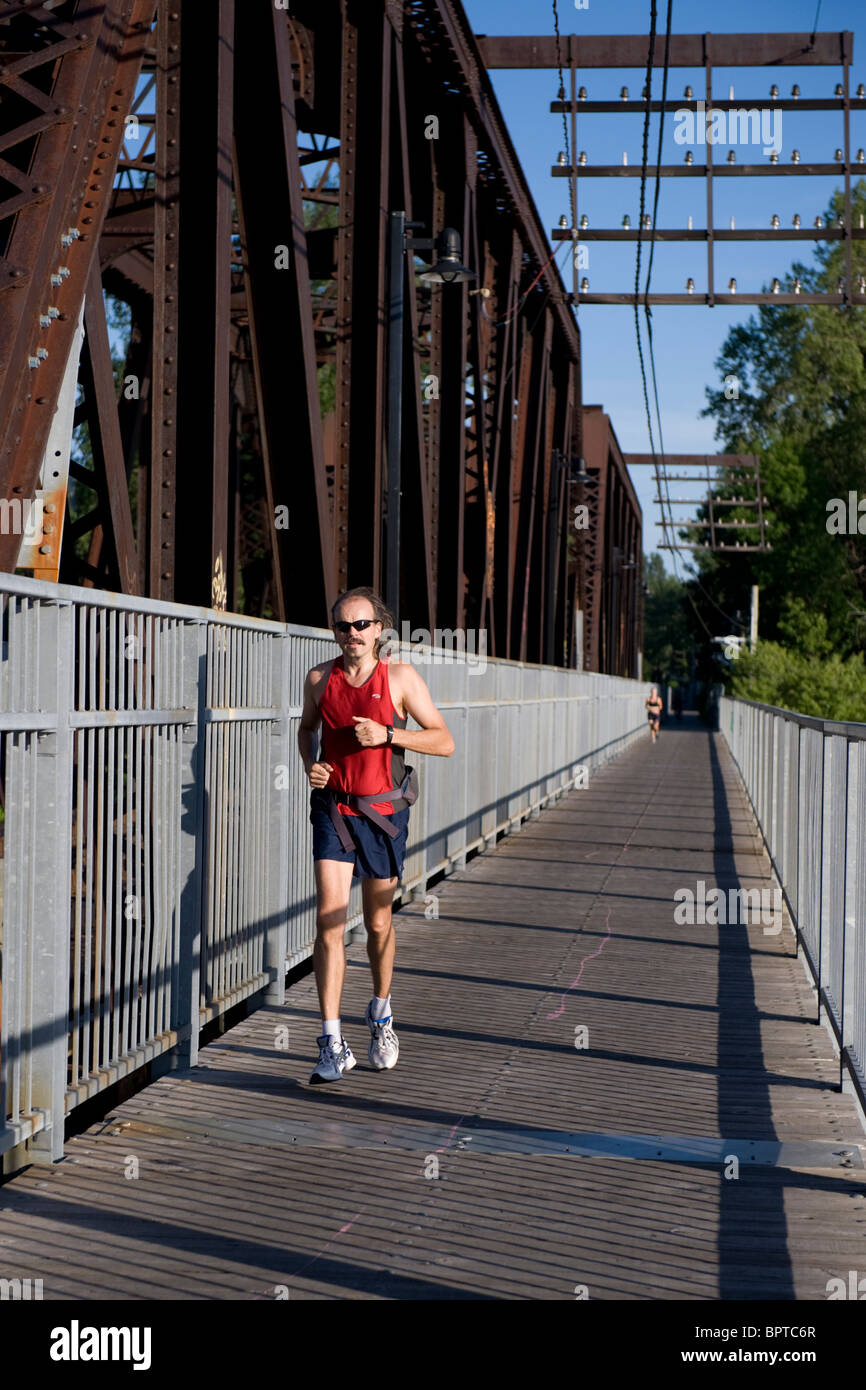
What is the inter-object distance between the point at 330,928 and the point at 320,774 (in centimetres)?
63

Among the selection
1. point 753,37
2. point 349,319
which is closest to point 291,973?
point 349,319

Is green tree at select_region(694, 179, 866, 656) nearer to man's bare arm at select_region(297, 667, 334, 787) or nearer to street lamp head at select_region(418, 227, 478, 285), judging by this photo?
street lamp head at select_region(418, 227, 478, 285)

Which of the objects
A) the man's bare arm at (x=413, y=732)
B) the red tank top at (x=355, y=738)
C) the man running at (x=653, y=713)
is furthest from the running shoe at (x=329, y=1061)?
the man running at (x=653, y=713)

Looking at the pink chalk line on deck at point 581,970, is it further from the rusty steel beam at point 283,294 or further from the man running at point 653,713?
the man running at point 653,713

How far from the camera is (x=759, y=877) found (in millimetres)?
15281

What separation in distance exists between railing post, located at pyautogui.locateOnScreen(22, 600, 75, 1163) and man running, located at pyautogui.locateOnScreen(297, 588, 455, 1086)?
1.41 metres

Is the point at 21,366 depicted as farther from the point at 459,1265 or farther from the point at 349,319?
the point at 349,319

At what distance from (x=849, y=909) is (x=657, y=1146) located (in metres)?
1.26

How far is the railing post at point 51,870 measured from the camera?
5348 millimetres

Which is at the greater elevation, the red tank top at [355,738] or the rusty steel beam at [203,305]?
the rusty steel beam at [203,305]

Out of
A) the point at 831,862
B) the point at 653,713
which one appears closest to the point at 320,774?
the point at 831,862

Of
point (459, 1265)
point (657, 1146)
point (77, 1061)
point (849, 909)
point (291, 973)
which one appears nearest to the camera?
point (459, 1265)

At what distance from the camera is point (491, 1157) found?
5.82 meters

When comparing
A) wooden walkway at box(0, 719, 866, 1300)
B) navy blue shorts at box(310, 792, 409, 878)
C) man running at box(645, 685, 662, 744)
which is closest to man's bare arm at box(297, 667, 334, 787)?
navy blue shorts at box(310, 792, 409, 878)
